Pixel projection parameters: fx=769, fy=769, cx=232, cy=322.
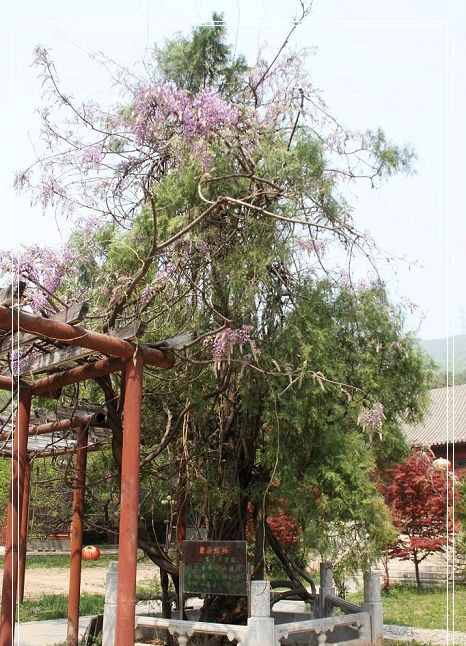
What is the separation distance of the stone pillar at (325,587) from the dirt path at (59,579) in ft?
20.9

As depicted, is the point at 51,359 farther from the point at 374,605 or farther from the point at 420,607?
the point at 420,607

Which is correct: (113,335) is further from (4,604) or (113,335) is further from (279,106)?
(279,106)

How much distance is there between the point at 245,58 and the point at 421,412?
4.02 meters

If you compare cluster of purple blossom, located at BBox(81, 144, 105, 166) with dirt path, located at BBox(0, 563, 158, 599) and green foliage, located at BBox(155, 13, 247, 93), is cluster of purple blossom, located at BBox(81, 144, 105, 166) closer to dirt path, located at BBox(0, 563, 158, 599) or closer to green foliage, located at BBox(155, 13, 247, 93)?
green foliage, located at BBox(155, 13, 247, 93)

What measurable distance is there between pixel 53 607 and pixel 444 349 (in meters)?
8.49

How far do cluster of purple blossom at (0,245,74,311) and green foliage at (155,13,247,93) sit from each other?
2329mm

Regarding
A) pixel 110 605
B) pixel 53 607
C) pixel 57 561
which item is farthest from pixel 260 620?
pixel 57 561

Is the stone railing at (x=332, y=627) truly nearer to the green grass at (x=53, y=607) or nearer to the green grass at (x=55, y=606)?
the green grass at (x=55, y=606)

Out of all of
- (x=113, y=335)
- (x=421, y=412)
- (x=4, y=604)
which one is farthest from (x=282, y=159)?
(x=4, y=604)

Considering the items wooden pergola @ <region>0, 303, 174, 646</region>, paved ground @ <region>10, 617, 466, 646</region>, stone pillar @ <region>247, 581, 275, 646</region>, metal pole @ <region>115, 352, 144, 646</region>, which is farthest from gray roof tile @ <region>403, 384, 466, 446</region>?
metal pole @ <region>115, 352, 144, 646</region>

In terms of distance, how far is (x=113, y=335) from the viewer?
5820 millimetres

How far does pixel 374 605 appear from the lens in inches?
300

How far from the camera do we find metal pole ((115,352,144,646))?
17.3 ft

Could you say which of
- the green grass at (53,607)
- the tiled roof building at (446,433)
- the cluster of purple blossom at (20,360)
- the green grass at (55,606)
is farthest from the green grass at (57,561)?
the cluster of purple blossom at (20,360)
